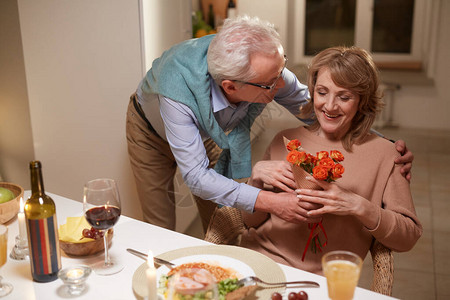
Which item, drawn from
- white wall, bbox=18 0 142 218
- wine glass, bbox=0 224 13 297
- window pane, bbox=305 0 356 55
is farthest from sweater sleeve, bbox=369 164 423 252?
window pane, bbox=305 0 356 55

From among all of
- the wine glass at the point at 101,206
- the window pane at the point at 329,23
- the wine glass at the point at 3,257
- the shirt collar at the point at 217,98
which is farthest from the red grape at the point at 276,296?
the window pane at the point at 329,23

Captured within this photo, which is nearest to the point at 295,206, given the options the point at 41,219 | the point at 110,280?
the point at 110,280

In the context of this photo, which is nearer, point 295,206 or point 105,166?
point 295,206

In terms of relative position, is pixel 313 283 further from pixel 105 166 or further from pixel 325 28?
pixel 325 28

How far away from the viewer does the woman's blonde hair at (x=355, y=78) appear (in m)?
1.68

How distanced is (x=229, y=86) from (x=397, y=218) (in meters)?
0.76

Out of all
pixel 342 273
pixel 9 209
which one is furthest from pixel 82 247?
pixel 342 273

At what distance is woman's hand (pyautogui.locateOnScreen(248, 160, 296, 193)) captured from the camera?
1.72 metres

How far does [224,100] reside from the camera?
1889mm

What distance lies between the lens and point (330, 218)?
1745 mm

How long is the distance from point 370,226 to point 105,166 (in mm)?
1790

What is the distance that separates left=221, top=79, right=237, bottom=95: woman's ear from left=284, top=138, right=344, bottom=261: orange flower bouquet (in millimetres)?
338

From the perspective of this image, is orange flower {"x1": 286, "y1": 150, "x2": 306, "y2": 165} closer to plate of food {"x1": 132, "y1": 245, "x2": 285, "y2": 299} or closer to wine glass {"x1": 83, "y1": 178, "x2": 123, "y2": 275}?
plate of food {"x1": 132, "y1": 245, "x2": 285, "y2": 299}

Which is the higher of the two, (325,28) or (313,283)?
(325,28)
